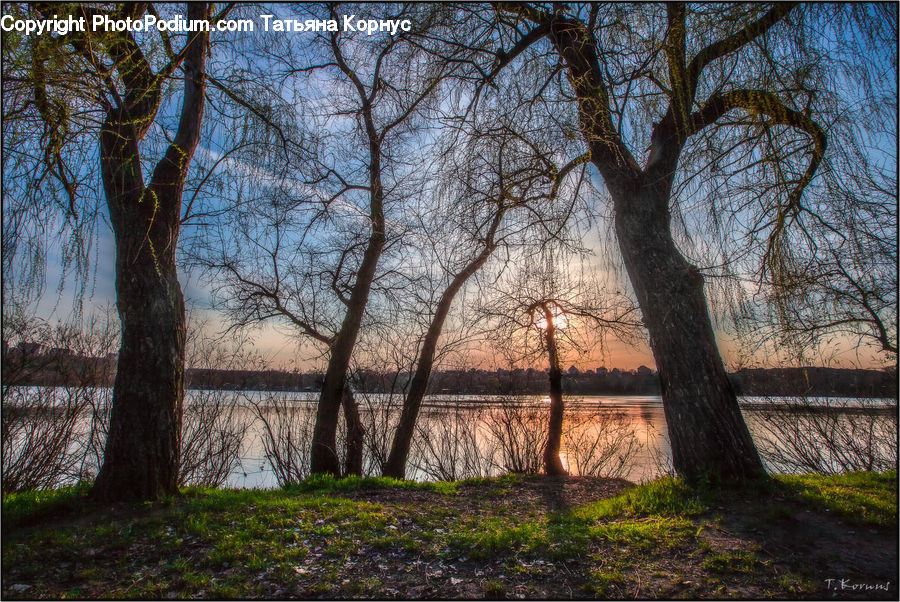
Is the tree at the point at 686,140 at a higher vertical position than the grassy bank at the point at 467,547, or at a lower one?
higher

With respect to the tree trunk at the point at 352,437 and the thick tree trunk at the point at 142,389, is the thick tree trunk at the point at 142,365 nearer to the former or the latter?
the thick tree trunk at the point at 142,389

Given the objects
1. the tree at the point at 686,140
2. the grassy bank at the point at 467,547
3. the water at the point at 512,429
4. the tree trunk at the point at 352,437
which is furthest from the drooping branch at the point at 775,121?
the tree trunk at the point at 352,437

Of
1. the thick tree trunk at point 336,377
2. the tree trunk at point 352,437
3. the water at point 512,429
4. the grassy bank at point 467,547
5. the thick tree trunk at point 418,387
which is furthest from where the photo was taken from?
the tree trunk at point 352,437

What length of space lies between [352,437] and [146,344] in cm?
455

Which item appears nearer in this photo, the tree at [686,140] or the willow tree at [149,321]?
the tree at [686,140]

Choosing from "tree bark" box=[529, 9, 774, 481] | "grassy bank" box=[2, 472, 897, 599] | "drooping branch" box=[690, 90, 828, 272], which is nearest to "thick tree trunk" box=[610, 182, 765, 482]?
Answer: "tree bark" box=[529, 9, 774, 481]

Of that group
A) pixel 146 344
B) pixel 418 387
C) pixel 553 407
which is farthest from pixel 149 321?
pixel 553 407

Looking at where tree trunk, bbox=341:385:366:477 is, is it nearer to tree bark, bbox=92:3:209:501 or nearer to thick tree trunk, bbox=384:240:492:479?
thick tree trunk, bbox=384:240:492:479

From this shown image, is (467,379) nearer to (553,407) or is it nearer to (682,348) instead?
(553,407)

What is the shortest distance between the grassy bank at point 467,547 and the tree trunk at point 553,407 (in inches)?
140

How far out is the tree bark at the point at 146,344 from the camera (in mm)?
4191

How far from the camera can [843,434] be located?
7582mm

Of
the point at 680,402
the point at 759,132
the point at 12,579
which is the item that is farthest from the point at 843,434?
the point at 12,579

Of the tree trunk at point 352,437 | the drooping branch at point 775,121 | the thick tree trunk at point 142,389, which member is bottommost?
the tree trunk at point 352,437
